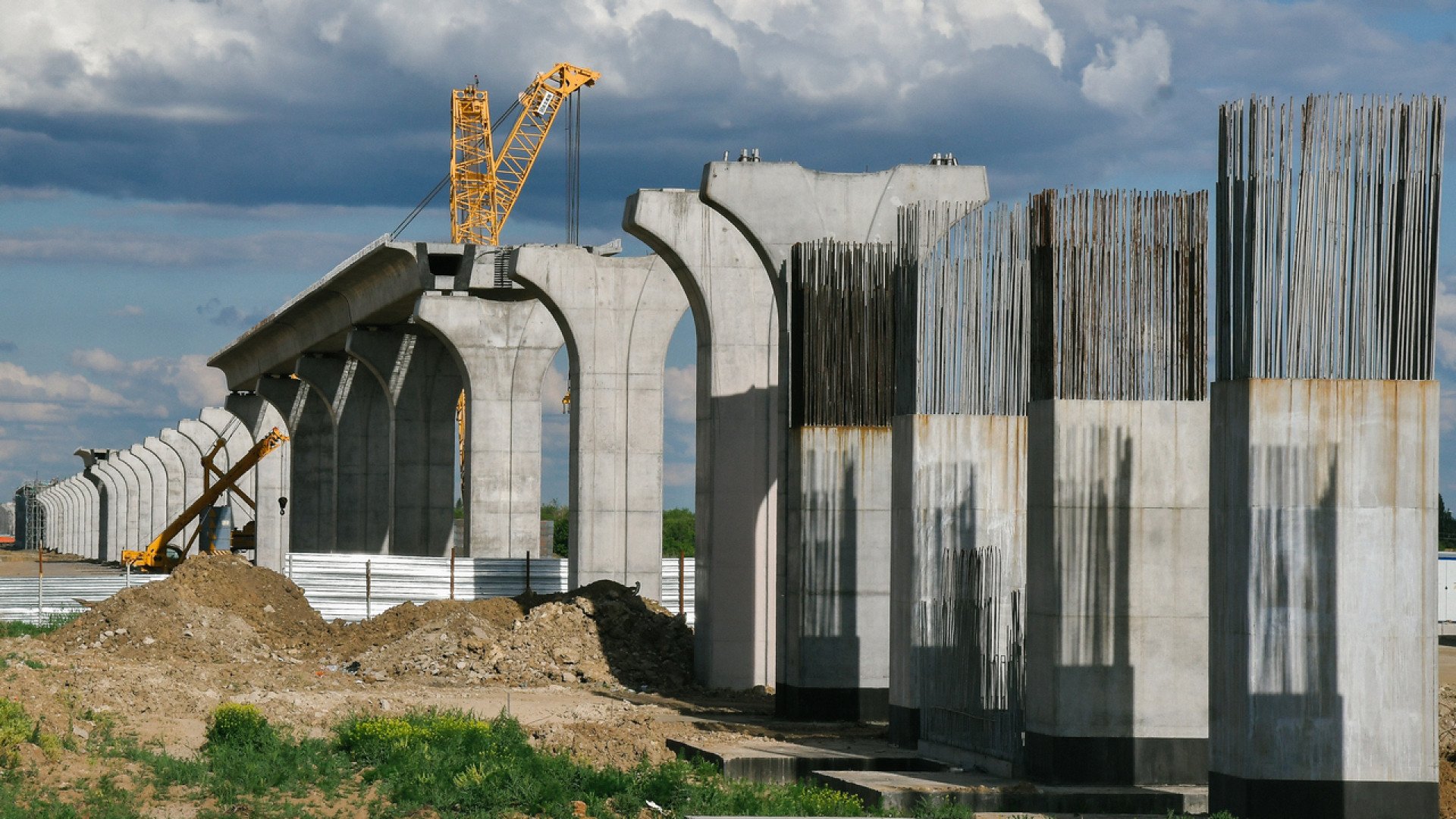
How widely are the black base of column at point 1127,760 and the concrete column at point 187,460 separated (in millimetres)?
68051

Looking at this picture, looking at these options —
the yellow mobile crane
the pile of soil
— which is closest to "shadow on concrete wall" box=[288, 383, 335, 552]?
the yellow mobile crane

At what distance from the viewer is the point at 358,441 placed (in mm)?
56094

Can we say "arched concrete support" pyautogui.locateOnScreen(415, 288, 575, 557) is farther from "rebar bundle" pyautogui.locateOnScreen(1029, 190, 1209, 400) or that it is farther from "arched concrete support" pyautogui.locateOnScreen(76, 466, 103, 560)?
"arched concrete support" pyautogui.locateOnScreen(76, 466, 103, 560)

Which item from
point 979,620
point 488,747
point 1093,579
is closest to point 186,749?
point 488,747

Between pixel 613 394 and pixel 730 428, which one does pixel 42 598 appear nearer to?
pixel 613 394

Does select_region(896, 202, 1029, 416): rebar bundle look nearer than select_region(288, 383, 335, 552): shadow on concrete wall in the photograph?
Yes

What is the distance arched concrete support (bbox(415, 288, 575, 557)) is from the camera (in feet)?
134

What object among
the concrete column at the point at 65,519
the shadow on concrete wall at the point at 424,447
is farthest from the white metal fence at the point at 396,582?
the concrete column at the point at 65,519

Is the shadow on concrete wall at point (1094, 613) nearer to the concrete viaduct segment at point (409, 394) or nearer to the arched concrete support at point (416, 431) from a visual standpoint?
the concrete viaduct segment at point (409, 394)

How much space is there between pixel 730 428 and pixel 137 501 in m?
72.5

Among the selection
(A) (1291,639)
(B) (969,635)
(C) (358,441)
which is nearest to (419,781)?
(B) (969,635)

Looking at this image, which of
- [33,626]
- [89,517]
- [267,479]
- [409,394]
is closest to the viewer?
[33,626]

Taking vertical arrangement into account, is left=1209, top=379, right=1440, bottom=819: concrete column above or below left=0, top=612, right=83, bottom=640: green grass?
above

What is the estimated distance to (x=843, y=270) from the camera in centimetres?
2247
